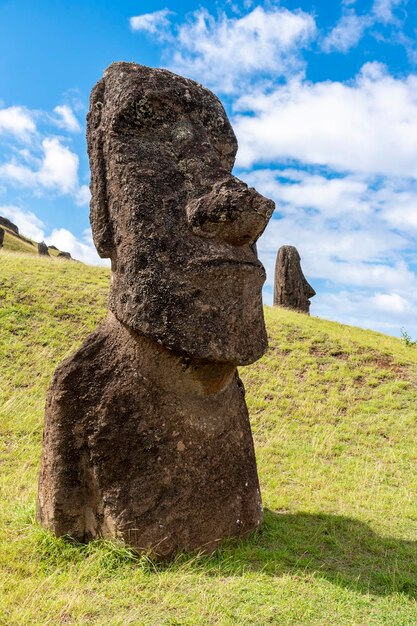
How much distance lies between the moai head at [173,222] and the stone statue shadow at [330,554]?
1656 mm

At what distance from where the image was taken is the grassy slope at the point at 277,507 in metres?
3.97

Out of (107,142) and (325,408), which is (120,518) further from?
(325,408)

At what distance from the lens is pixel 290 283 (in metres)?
22.0

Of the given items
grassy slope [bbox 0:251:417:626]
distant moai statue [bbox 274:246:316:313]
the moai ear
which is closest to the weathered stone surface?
distant moai statue [bbox 274:246:316:313]

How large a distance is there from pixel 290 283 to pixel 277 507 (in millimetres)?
15849

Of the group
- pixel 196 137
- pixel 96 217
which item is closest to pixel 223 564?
pixel 96 217

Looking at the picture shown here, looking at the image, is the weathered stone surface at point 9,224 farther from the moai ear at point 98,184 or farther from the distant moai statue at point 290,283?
the moai ear at point 98,184

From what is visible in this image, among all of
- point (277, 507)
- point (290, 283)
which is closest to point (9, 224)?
point (290, 283)

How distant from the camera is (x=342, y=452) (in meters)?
10.1

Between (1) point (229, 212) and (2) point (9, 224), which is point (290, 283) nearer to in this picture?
→ (1) point (229, 212)

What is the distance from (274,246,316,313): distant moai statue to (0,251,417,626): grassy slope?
5596 mm

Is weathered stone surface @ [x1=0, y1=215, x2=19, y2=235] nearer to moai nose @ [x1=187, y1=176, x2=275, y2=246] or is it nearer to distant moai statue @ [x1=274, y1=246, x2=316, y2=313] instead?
distant moai statue @ [x1=274, y1=246, x2=316, y2=313]

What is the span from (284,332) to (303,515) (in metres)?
10.5

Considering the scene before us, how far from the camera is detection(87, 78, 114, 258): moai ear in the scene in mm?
5000
